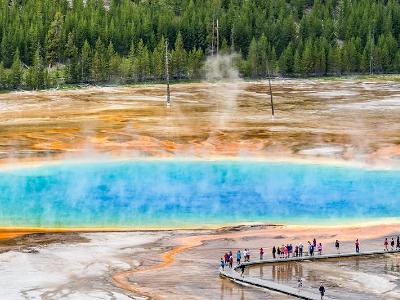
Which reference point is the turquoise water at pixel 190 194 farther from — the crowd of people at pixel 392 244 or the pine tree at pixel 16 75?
the pine tree at pixel 16 75

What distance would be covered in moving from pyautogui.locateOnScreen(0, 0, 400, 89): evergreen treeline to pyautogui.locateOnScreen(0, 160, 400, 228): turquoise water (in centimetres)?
5068

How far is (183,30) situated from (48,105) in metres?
41.6

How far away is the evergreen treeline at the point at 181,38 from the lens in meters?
98.1

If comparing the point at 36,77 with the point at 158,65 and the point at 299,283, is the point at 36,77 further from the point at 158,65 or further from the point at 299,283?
the point at 299,283

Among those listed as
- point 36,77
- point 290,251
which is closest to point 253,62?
point 36,77

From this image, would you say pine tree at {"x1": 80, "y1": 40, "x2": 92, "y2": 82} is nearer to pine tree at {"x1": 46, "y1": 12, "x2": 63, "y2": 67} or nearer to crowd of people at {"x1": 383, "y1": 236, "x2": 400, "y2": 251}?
pine tree at {"x1": 46, "y1": 12, "x2": 63, "y2": 67}

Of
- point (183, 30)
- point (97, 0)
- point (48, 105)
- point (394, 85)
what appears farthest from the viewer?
point (97, 0)

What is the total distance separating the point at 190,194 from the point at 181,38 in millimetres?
72132

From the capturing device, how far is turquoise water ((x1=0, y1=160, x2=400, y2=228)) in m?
34.9

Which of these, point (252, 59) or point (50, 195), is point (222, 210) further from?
point (252, 59)

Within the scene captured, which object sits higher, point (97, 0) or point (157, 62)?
point (97, 0)

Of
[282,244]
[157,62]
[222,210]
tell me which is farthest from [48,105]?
[282,244]

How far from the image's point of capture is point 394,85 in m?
92.6

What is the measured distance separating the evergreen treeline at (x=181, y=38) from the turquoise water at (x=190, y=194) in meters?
50.7
